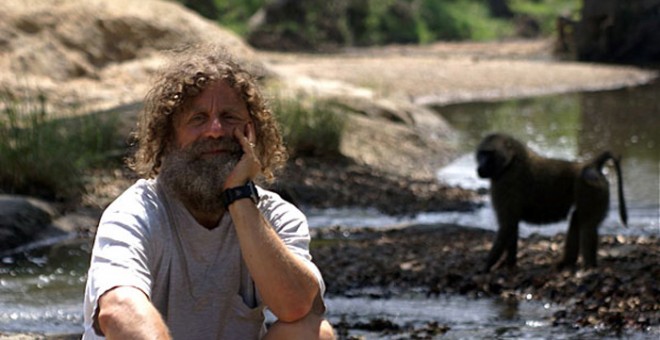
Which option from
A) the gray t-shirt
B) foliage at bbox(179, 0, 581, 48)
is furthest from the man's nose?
foliage at bbox(179, 0, 581, 48)

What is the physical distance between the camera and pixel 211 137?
4.60 meters

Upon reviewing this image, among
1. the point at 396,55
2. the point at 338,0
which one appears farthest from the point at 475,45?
the point at 396,55

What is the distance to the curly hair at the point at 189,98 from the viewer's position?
462 cm

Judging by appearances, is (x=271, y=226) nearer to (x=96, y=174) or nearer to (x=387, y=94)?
(x=96, y=174)

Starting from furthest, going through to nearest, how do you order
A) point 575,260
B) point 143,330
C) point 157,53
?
point 157,53 → point 575,260 → point 143,330

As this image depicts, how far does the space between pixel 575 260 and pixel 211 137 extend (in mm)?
5417

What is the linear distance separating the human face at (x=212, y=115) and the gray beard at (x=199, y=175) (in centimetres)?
3

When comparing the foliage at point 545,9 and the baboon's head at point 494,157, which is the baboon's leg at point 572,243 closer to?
the baboon's head at point 494,157

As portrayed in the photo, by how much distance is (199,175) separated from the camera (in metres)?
4.51

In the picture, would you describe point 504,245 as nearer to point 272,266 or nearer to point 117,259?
point 272,266

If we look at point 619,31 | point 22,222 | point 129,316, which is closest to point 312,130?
point 22,222

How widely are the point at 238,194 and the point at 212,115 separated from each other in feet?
1.01

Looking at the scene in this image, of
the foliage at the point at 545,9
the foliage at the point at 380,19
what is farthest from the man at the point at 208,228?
the foliage at the point at 545,9

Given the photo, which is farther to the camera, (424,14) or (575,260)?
(424,14)
